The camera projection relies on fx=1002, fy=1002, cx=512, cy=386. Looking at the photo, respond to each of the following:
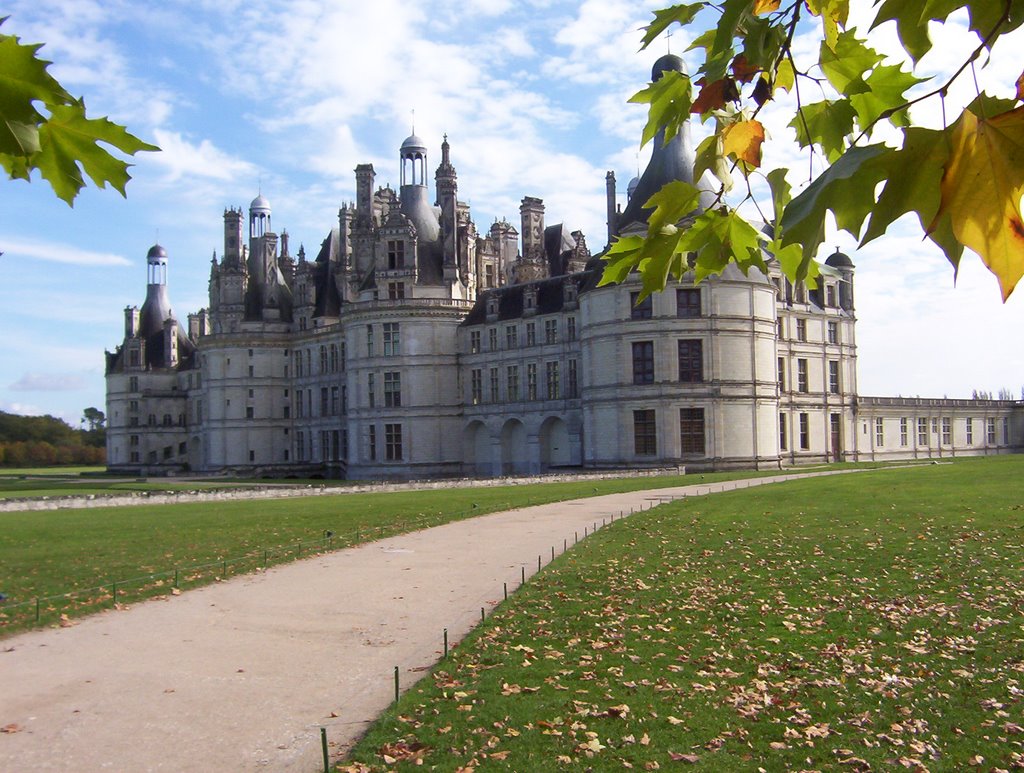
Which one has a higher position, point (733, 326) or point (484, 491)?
point (733, 326)

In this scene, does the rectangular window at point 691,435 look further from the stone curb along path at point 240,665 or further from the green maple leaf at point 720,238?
the green maple leaf at point 720,238

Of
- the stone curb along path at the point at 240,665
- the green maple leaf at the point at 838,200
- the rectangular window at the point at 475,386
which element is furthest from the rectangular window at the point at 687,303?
the green maple leaf at the point at 838,200

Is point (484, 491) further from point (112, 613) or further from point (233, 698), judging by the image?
point (233, 698)

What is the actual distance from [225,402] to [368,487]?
32.6m

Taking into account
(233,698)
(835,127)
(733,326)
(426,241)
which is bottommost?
(233,698)

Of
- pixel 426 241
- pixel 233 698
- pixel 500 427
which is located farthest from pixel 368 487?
pixel 233 698

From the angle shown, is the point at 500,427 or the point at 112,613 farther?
the point at 500,427

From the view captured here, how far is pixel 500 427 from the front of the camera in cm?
5834

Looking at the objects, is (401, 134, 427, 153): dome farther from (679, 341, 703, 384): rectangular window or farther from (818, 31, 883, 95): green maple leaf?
(818, 31, 883, 95): green maple leaf

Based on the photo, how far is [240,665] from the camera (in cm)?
980

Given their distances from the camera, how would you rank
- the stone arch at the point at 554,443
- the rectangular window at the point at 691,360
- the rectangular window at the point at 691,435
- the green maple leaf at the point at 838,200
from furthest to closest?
the stone arch at the point at 554,443 < the rectangular window at the point at 691,360 < the rectangular window at the point at 691,435 < the green maple leaf at the point at 838,200

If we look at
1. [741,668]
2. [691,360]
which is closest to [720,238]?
[741,668]

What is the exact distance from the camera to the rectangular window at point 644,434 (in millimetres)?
48375

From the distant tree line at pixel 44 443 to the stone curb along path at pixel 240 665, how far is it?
11062 centimetres
